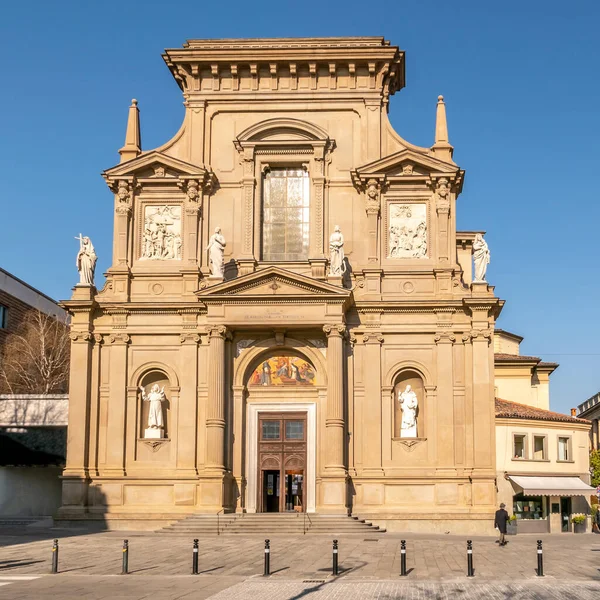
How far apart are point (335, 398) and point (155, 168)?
525 inches

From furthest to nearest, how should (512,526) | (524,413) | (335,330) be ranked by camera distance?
1. (524,413)
2. (512,526)
3. (335,330)

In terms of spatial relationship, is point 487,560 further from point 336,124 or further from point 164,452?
point 336,124

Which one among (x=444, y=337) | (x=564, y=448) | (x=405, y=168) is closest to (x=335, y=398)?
(x=444, y=337)

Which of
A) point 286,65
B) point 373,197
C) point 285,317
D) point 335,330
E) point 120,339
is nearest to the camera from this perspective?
point 335,330


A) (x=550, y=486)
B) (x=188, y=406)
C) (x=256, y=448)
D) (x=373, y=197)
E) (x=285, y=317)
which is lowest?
(x=550, y=486)

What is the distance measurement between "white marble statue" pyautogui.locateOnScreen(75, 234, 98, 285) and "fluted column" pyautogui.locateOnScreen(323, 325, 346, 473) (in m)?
11.0

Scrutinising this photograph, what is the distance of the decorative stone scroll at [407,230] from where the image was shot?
46.4 metres

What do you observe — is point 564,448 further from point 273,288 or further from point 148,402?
point 148,402

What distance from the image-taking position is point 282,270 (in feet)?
145

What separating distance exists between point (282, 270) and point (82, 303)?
9001 millimetres

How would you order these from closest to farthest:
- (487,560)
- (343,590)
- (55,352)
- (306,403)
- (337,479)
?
(343,590) < (487,560) < (337,479) < (306,403) < (55,352)

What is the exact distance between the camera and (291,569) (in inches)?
1094

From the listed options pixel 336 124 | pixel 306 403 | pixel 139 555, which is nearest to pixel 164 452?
pixel 306 403

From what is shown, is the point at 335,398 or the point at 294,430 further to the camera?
the point at 294,430
